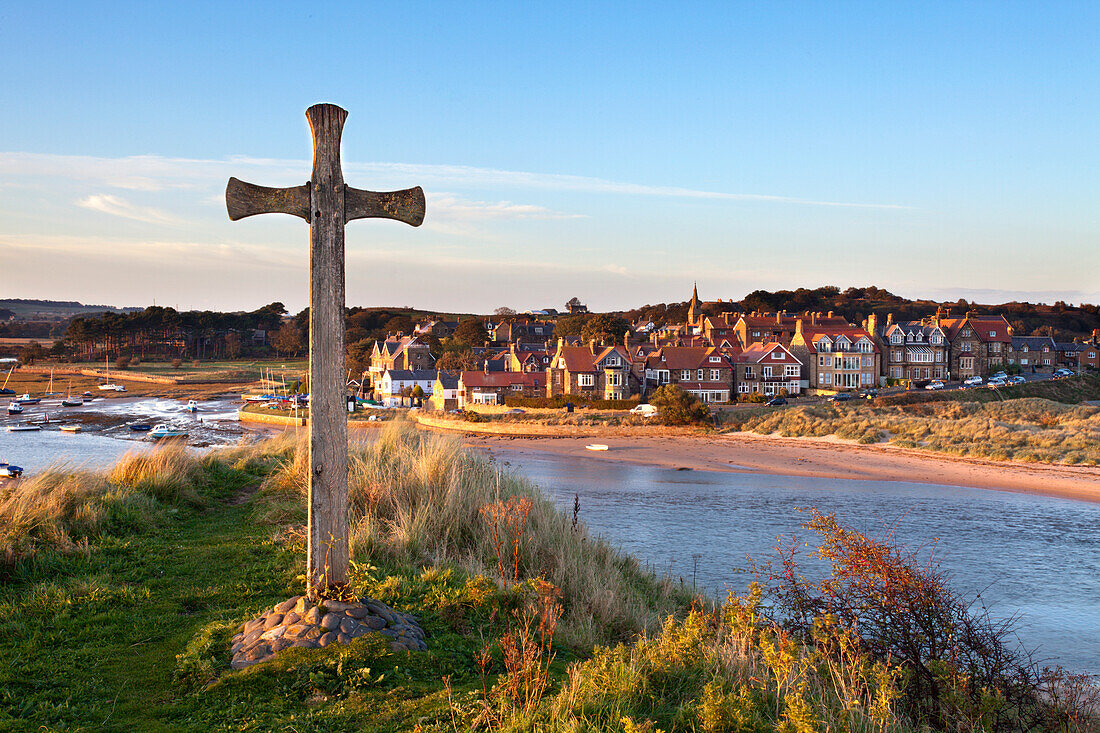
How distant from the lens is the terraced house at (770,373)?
63969 mm

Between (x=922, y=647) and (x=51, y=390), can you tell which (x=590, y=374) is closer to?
(x=922, y=647)

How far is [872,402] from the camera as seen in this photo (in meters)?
56.0

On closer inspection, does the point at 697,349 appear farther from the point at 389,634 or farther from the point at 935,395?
the point at 389,634

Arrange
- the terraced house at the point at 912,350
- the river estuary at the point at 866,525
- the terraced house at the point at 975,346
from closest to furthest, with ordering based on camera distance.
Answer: the river estuary at the point at 866,525, the terraced house at the point at 912,350, the terraced house at the point at 975,346

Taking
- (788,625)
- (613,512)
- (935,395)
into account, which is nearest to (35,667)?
(788,625)

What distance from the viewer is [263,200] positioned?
527 cm

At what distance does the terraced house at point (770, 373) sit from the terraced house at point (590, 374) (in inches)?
403

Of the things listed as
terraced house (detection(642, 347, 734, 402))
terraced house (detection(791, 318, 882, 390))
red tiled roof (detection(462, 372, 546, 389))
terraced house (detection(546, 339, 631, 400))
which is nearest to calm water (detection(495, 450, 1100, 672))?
terraced house (detection(546, 339, 631, 400))

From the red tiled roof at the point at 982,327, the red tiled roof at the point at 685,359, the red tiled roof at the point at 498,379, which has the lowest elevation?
the red tiled roof at the point at 498,379

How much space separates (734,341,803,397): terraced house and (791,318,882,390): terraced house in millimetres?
2223

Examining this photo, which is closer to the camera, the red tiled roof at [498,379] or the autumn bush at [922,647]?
the autumn bush at [922,647]

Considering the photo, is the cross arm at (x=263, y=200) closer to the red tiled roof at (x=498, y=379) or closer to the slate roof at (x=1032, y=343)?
the red tiled roof at (x=498, y=379)

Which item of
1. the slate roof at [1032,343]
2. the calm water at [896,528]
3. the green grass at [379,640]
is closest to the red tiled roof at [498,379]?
the calm water at [896,528]

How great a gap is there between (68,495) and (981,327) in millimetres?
86295
